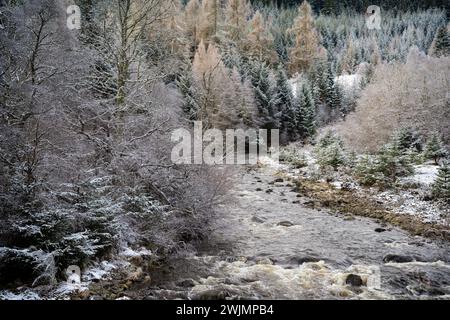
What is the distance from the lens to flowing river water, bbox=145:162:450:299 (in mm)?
8109

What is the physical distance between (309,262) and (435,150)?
15602mm

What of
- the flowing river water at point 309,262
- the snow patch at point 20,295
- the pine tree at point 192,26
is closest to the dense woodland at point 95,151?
the snow patch at point 20,295

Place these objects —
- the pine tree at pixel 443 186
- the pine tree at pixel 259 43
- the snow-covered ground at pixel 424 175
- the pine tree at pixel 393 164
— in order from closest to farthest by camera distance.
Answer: the pine tree at pixel 443 186
the snow-covered ground at pixel 424 175
the pine tree at pixel 393 164
the pine tree at pixel 259 43

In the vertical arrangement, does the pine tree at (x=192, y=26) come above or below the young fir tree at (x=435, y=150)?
above

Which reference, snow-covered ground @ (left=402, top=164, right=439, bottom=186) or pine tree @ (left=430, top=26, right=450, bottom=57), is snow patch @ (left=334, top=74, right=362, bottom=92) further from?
snow-covered ground @ (left=402, top=164, right=439, bottom=186)

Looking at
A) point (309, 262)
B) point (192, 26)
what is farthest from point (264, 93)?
point (309, 262)

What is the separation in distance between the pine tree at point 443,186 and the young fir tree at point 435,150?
20.5 ft

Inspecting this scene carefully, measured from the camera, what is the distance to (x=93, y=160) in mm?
9531

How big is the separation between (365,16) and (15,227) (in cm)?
12214

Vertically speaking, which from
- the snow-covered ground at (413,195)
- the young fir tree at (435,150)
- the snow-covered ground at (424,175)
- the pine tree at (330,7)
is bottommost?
the snow-covered ground at (413,195)

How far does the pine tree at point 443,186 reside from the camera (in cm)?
1509

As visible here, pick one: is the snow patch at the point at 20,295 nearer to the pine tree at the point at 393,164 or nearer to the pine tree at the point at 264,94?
the pine tree at the point at 393,164

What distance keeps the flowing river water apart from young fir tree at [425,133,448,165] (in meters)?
9.80

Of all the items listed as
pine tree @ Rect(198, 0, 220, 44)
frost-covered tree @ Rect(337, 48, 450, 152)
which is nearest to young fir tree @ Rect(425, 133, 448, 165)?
frost-covered tree @ Rect(337, 48, 450, 152)
